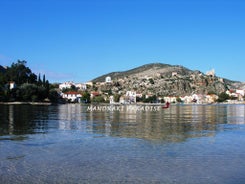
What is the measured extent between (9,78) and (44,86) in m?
16.4

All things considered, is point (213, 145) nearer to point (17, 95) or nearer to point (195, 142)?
point (195, 142)

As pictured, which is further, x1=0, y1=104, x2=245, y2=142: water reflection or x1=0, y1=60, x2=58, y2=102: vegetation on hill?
x1=0, y1=60, x2=58, y2=102: vegetation on hill

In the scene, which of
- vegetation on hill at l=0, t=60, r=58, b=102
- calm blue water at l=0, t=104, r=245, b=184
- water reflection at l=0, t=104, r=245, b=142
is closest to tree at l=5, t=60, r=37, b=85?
vegetation on hill at l=0, t=60, r=58, b=102

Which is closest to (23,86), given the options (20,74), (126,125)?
(20,74)

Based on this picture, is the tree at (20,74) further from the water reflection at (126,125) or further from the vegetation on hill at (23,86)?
the water reflection at (126,125)

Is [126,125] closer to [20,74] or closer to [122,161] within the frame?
[122,161]

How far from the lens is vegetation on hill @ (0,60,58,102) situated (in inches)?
5413

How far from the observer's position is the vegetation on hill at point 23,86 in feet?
451

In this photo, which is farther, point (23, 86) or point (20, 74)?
point (20, 74)

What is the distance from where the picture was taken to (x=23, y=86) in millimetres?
140625

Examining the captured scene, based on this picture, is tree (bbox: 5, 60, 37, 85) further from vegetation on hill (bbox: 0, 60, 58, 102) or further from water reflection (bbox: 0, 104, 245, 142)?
water reflection (bbox: 0, 104, 245, 142)

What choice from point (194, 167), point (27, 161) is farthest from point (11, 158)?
point (194, 167)

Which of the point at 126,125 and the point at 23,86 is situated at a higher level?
the point at 23,86

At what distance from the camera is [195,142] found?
65.4 feet
